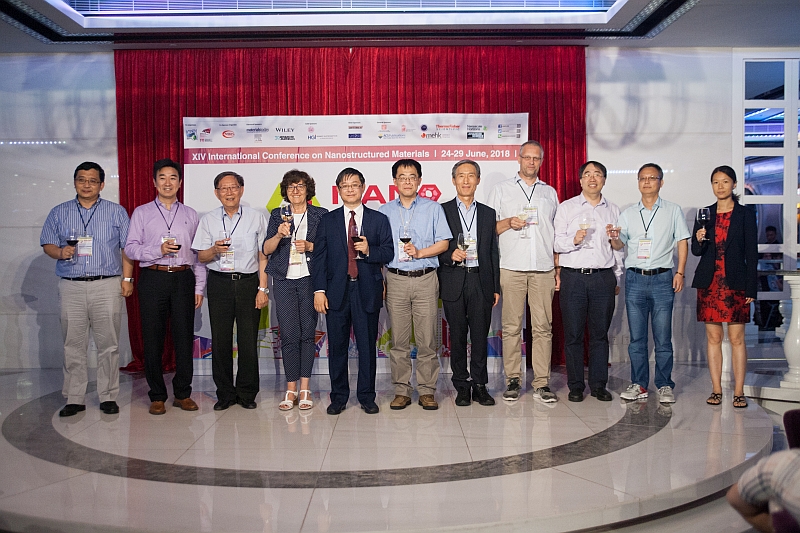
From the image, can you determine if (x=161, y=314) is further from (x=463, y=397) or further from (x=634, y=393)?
(x=634, y=393)

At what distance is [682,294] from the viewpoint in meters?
6.76

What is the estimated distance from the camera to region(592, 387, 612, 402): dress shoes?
16.3ft

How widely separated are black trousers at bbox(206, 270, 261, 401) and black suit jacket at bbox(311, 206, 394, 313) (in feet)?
1.81

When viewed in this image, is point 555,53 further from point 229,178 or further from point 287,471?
point 287,471

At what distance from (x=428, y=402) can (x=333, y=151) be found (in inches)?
103

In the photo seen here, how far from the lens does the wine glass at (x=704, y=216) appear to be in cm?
456

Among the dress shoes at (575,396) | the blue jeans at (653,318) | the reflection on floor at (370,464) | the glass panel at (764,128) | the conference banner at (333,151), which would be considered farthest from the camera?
the glass panel at (764,128)

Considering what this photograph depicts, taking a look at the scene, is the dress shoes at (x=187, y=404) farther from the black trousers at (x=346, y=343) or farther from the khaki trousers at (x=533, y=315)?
the khaki trousers at (x=533, y=315)

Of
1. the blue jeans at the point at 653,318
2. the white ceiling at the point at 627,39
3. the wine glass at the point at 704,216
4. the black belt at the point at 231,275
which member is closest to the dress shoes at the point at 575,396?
the blue jeans at the point at 653,318

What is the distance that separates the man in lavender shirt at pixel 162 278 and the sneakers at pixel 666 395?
3.34m

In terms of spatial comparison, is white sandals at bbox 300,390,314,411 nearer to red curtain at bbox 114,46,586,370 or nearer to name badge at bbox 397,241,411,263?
name badge at bbox 397,241,411,263

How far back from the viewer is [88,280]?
466 centimetres

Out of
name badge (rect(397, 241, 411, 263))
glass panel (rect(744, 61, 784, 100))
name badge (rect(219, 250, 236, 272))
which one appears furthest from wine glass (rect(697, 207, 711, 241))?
name badge (rect(219, 250, 236, 272))

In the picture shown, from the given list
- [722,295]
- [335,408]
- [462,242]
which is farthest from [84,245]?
[722,295]
